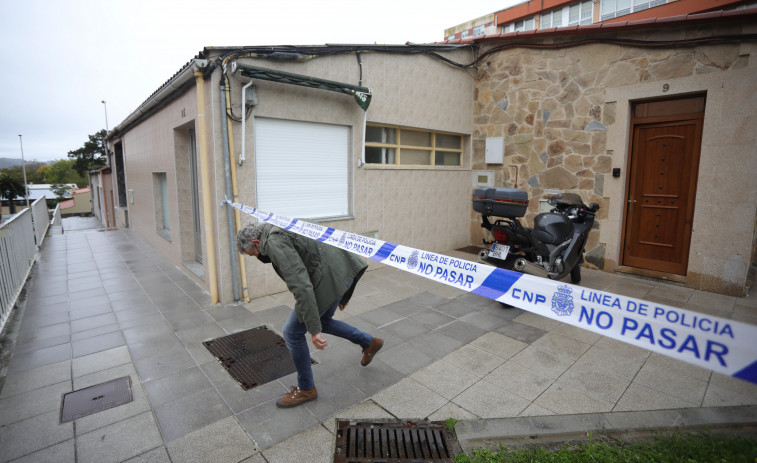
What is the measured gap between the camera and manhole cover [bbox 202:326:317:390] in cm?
371

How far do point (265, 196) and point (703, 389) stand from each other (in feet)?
17.8

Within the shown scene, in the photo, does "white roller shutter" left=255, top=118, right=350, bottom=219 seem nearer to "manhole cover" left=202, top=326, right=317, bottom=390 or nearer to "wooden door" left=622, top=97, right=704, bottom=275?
"manhole cover" left=202, top=326, right=317, bottom=390

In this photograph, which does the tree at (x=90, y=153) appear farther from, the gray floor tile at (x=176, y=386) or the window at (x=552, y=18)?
the gray floor tile at (x=176, y=386)

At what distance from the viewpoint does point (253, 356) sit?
409 centimetres

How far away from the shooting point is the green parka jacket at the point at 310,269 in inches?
109

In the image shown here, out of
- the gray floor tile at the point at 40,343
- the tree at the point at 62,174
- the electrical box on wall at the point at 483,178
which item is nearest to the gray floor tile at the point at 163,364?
the gray floor tile at the point at 40,343

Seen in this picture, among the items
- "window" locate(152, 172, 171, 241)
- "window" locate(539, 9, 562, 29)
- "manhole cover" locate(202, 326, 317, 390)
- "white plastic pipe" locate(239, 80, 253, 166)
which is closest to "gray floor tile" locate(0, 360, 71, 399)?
"manhole cover" locate(202, 326, 317, 390)

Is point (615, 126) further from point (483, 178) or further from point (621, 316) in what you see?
point (621, 316)

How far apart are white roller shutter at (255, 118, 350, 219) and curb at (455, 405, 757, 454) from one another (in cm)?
419

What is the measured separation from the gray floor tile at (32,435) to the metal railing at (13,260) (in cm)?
232

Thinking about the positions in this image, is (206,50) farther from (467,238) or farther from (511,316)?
(467,238)

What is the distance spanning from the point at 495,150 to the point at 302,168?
4.39m

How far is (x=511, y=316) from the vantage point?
5102mm

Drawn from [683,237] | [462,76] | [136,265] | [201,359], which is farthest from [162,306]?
[683,237]
